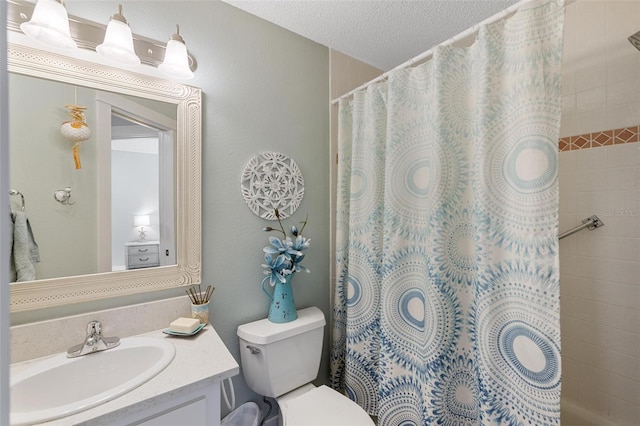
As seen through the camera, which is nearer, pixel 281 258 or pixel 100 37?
pixel 100 37

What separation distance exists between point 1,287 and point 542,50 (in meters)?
1.31

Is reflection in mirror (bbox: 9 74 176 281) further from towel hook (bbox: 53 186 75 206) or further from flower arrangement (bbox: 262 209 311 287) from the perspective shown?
flower arrangement (bbox: 262 209 311 287)

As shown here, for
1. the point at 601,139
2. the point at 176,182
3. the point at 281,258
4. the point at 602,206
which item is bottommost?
the point at 281,258

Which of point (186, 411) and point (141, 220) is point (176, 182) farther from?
point (186, 411)

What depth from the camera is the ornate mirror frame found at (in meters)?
0.99

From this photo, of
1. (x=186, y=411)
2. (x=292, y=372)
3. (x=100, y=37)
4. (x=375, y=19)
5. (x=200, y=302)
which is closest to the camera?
(x=186, y=411)

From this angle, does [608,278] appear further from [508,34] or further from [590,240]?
[508,34]

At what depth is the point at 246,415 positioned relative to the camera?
142 cm

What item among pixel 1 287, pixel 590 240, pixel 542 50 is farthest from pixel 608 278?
pixel 1 287

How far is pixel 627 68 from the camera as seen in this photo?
1.33 metres

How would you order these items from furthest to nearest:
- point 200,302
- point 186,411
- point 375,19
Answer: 1. point 375,19
2. point 200,302
3. point 186,411

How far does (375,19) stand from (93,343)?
1935mm

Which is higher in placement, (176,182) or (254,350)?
(176,182)

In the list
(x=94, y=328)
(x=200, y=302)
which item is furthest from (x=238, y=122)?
(x=94, y=328)
